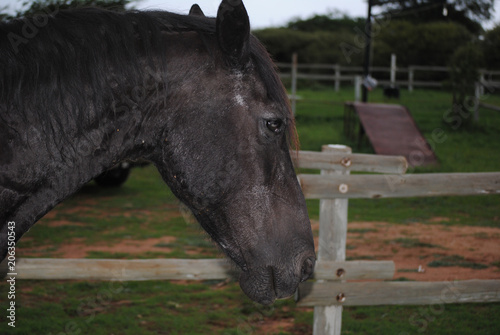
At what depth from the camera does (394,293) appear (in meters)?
3.64

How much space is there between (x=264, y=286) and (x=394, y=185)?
2243mm

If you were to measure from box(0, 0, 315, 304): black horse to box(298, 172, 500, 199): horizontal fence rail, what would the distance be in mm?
1789

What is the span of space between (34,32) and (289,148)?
908 millimetres

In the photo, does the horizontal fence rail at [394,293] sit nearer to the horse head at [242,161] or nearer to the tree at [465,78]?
the horse head at [242,161]

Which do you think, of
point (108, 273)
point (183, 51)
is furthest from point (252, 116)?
point (108, 273)

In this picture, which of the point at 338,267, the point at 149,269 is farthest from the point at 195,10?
the point at 338,267

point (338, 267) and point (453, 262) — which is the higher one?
point (338, 267)

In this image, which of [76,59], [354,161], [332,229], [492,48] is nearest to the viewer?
[76,59]

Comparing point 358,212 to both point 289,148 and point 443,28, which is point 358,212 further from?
point 443,28

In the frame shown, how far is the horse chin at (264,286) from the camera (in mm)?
1642

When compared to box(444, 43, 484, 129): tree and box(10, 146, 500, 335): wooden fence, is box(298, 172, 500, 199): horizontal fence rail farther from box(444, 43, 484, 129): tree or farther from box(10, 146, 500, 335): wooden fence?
box(444, 43, 484, 129): tree

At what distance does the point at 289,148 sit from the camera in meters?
1.76

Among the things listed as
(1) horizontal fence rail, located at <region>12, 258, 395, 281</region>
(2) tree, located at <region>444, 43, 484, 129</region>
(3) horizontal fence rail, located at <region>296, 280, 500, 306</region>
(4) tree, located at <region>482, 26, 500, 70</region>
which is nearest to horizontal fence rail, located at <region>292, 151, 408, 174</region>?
(1) horizontal fence rail, located at <region>12, 258, 395, 281</region>

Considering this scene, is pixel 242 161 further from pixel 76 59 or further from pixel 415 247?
pixel 415 247
